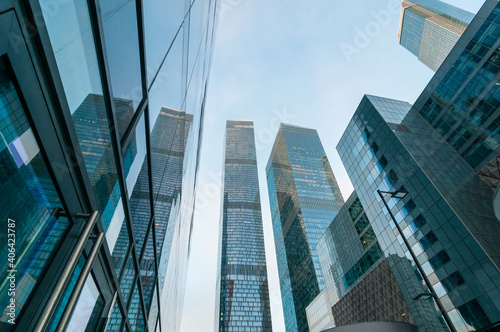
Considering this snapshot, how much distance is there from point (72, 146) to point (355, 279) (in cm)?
5639

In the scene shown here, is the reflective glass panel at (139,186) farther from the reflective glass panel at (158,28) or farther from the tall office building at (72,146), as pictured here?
the reflective glass panel at (158,28)

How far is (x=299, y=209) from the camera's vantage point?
126 m

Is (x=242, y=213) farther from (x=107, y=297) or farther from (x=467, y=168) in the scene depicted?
(x=107, y=297)

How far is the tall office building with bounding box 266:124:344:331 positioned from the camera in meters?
107

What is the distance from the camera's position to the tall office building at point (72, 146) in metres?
1.89

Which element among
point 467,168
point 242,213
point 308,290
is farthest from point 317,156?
point 467,168

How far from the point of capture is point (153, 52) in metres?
5.36

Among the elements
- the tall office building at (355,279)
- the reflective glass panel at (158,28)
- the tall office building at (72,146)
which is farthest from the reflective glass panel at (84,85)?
the tall office building at (355,279)

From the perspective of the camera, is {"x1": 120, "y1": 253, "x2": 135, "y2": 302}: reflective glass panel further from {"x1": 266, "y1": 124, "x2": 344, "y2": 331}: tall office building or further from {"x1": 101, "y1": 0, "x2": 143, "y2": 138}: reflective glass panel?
{"x1": 266, "y1": 124, "x2": 344, "y2": 331}: tall office building

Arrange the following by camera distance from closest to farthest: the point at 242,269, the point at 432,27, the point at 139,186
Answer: the point at 139,186
the point at 432,27
the point at 242,269

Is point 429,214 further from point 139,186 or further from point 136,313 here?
point 139,186

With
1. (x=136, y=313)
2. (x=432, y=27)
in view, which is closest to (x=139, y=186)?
(x=136, y=313)

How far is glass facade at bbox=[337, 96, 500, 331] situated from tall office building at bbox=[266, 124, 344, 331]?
69196mm

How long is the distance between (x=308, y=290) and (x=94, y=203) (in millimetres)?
110928
